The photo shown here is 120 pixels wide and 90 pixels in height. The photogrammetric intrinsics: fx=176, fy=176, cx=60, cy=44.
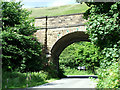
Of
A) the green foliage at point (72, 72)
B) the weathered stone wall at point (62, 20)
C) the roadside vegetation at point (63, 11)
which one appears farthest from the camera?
the green foliage at point (72, 72)

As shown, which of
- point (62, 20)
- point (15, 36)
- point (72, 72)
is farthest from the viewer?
point (72, 72)

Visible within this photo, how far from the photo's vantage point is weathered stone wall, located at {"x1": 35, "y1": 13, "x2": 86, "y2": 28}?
856 inches

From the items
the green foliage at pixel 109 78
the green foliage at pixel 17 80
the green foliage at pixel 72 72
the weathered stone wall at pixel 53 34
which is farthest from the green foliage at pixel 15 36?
the green foliage at pixel 72 72

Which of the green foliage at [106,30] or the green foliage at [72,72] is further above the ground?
the green foliage at [106,30]

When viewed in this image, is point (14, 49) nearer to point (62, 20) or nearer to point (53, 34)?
point (53, 34)

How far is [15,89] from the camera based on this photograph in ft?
40.7

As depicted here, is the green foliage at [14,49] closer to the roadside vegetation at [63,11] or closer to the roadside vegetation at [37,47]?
the roadside vegetation at [37,47]

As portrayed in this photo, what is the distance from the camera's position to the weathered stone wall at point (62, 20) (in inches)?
856

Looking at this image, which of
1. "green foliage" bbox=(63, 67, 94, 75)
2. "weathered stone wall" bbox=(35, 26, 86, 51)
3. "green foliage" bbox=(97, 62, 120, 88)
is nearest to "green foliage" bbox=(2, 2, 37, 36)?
"weathered stone wall" bbox=(35, 26, 86, 51)

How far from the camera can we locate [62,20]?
883 inches

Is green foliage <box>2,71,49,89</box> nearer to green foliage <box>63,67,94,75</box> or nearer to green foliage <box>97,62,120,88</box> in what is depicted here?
green foliage <box>97,62,120,88</box>

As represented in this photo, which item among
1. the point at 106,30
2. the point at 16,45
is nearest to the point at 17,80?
the point at 16,45

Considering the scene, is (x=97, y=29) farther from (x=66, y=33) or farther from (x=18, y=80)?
(x=66, y=33)

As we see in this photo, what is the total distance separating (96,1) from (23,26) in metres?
10.2
